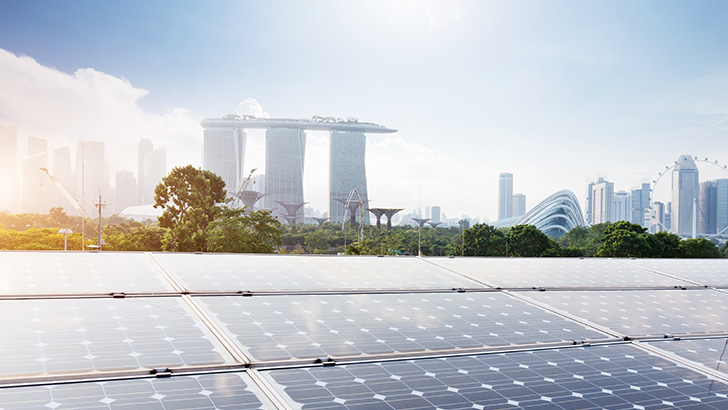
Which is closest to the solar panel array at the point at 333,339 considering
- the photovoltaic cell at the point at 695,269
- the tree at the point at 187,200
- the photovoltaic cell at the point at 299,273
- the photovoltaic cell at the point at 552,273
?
the photovoltaic cell at the point at 299,273

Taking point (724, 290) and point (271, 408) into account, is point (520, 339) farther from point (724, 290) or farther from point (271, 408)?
point (724, 290)

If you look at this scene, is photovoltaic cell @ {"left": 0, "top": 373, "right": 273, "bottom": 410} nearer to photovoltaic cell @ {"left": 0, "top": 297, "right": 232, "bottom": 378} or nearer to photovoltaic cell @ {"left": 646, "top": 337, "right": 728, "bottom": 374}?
photovoltaic cell @ {"left": 0, "top": 297, "right": 232, "bottom": 378}

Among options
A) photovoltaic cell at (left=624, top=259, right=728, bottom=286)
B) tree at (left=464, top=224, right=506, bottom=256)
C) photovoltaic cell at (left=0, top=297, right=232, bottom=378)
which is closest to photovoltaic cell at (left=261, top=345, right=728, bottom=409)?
photovoltaic cell at (left=0, top=297, right=232, bottom=378)

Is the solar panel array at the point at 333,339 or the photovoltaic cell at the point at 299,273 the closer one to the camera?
the solar panel array at the point at 333,339

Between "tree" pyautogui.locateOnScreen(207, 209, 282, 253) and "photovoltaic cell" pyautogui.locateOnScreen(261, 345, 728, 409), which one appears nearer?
"photovoltaic cell" pyautogui.locateOnScreen(261, 345, 728, 409)

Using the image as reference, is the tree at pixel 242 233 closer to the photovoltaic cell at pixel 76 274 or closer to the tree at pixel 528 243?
the photovoltaic cell at pixel 76 274

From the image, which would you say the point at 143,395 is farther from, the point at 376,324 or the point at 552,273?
the point at 552,273
